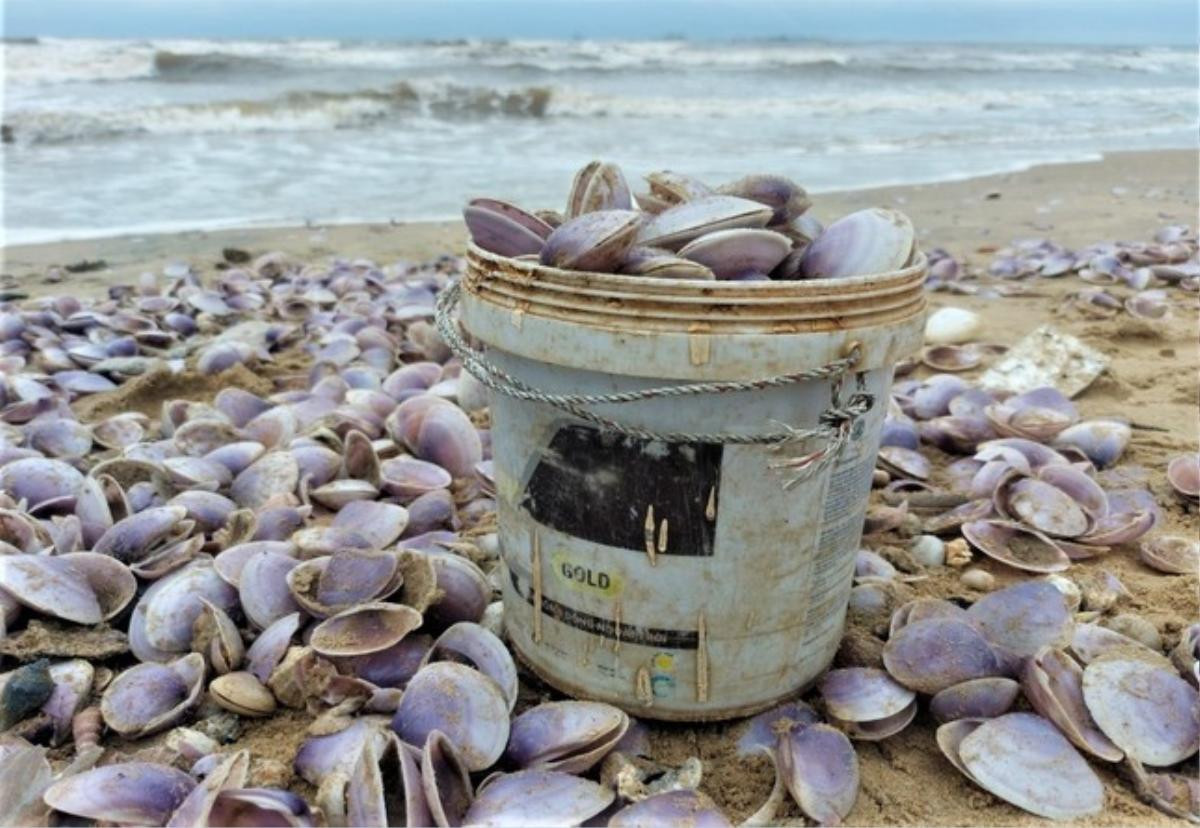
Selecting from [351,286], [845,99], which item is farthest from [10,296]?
[845,99]

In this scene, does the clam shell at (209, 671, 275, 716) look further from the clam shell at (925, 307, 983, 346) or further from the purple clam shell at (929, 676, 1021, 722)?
the clam shell at (925, 307, 983, 346)

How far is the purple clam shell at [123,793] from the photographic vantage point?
4.94ft

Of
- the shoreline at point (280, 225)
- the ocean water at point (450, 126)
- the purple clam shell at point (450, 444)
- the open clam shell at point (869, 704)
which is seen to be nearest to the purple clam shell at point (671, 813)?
the open clam shell at point (869, 704)

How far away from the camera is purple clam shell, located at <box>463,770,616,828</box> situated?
4.93 feet

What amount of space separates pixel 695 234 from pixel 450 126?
14.1 metres

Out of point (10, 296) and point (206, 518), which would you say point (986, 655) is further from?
point (10, 296)

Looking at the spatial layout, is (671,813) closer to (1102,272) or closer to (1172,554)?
(1172,554)

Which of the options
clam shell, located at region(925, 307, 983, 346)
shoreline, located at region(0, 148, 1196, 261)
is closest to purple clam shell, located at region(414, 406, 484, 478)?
clam shell, located at region(925, 307, 983, 346)

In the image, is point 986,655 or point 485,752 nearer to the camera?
point 485,752

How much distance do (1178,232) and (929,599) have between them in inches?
215

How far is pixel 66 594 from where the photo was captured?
203cm

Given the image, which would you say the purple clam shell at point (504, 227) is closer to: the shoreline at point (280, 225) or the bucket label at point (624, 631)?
the bucket label at point (624, 631)

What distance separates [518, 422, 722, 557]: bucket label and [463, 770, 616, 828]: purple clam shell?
1.38ft

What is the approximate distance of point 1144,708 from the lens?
5.63 feet
